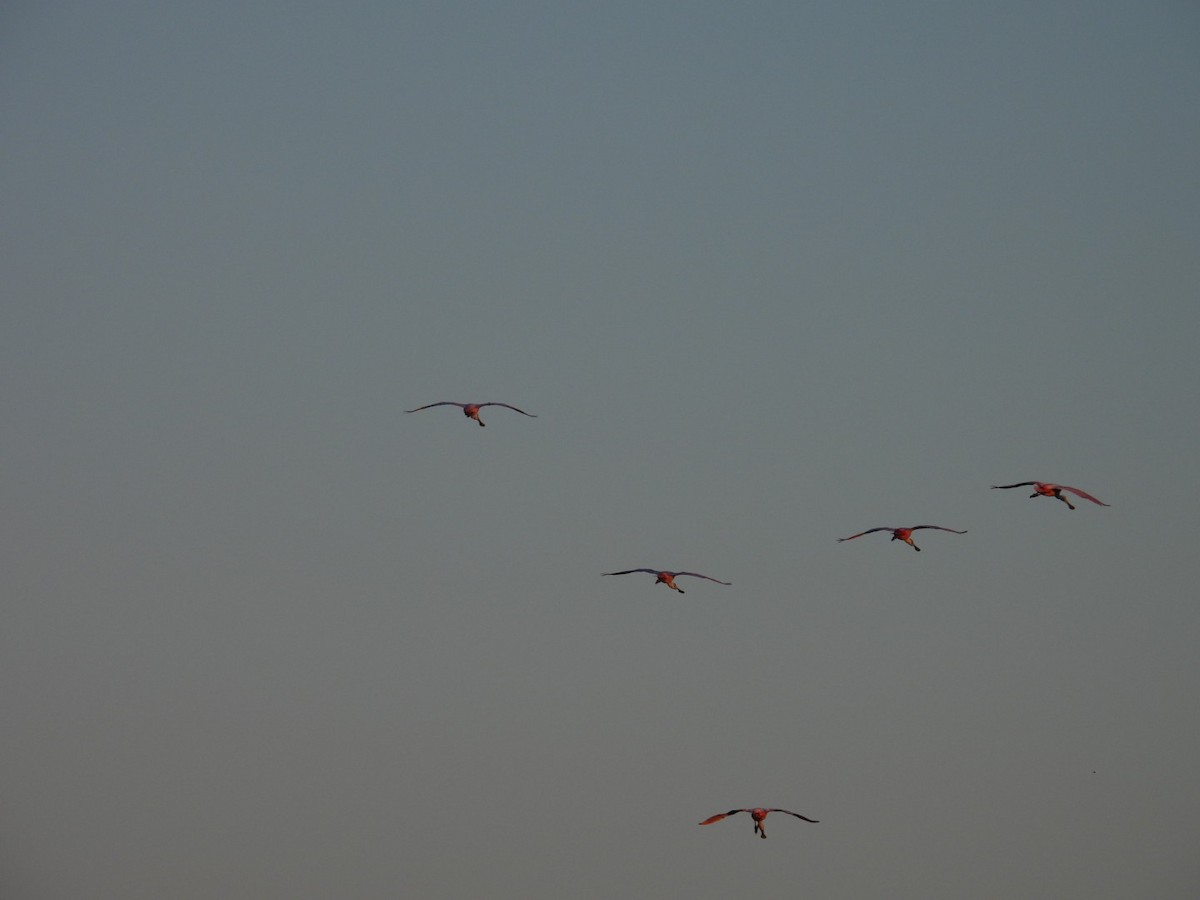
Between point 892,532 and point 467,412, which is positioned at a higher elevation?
point 467,412

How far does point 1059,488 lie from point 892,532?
8.51 m

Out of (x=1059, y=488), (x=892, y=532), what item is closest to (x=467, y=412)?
(x=892, y=532)

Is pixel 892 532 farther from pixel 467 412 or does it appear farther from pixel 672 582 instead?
pixel 467 412

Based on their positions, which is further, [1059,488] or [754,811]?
[754,811]

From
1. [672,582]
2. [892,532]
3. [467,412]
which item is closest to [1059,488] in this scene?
[892,532]

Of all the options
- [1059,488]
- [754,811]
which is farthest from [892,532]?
[754,811]

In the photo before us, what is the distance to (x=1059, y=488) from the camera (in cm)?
5059

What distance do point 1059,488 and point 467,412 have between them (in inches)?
→ 917

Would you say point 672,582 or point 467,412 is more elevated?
point 467,412

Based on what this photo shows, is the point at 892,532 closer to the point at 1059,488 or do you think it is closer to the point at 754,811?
the point at 1059,488

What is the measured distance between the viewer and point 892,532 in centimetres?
5750

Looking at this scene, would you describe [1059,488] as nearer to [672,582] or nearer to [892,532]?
[892,532]

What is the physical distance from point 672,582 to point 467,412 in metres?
11.1

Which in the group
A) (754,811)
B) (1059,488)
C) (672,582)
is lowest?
(754,811)
